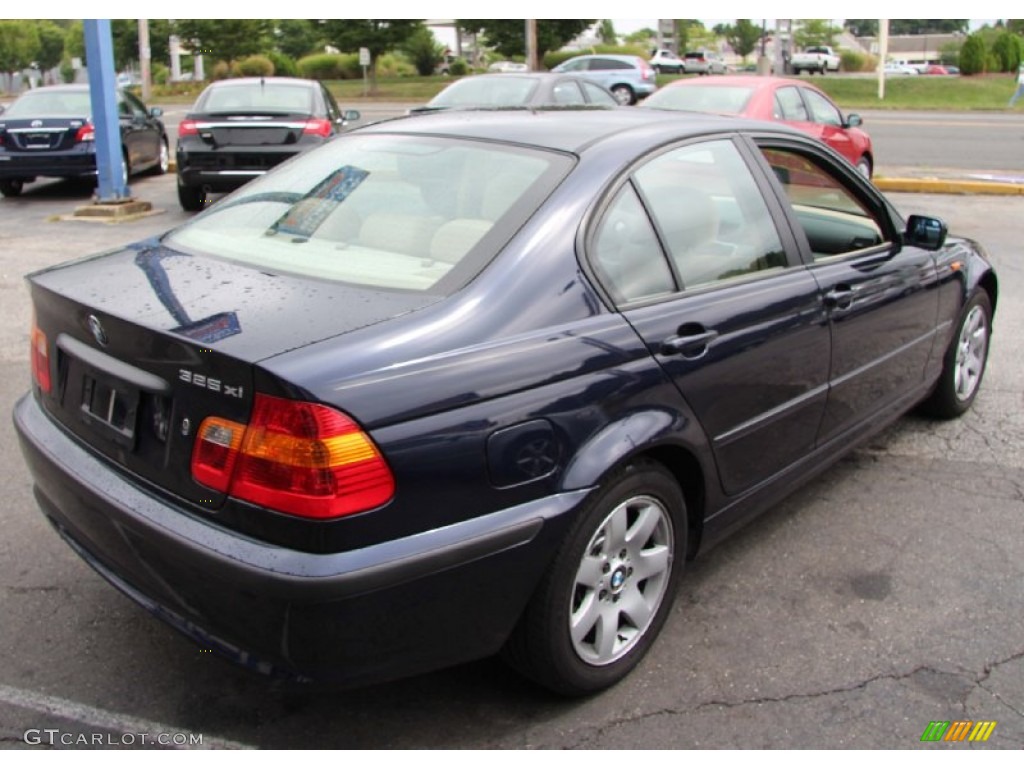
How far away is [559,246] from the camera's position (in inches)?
107

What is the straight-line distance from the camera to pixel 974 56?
40.1 m

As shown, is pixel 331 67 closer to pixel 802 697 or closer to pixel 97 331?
pixel 97 331

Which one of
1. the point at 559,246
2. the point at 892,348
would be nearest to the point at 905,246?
the point at 892,348

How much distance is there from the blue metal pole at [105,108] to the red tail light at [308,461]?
373 inches

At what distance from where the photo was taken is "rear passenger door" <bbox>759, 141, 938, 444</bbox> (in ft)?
11.8

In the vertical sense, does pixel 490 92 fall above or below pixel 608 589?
above

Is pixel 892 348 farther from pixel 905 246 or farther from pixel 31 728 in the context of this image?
pixel 31 728

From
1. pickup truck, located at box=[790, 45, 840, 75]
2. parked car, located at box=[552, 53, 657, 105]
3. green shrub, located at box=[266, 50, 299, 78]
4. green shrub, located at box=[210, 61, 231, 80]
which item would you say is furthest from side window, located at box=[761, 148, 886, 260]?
pickup truck, located at box=[790, 45, 840, 75]

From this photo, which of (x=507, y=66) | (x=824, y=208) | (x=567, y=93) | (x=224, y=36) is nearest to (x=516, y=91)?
(x=567, y=93)

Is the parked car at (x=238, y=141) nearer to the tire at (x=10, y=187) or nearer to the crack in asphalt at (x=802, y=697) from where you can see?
the tire at (x=10, y=187)

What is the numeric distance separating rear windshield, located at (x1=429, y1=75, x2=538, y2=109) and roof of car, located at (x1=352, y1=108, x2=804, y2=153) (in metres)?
7.89

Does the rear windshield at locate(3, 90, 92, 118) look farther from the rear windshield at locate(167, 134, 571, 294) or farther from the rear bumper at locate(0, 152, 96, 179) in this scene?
the rear windshield at locate(167, 134, 571, 294)

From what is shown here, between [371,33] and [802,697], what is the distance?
43.9m

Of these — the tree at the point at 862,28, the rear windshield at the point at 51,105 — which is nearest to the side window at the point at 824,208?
the rear windshield at the point at 51,105
